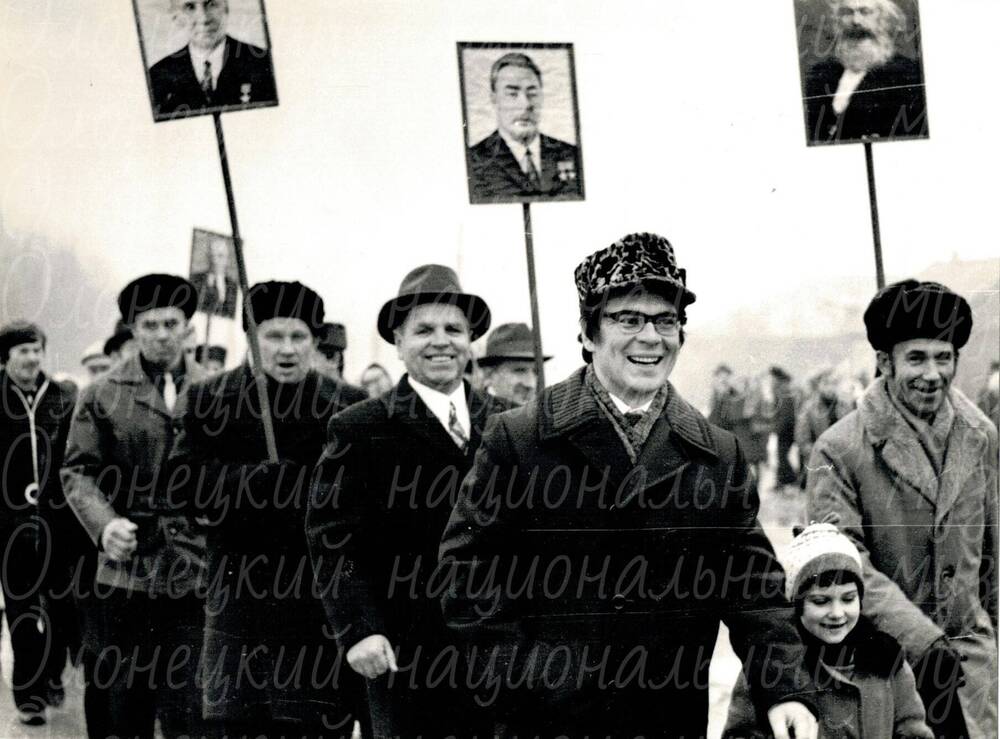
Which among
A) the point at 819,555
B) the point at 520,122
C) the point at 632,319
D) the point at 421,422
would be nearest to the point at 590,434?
the point at 632,319

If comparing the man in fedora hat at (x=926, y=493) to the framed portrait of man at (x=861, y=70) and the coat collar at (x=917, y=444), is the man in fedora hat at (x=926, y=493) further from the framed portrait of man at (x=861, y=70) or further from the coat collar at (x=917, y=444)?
the framed portrait of man at (x=861, y=70)

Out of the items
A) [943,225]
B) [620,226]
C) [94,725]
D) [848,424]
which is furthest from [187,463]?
[943,225]

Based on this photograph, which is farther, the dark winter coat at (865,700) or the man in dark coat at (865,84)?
the man in dark coat at (865,84)

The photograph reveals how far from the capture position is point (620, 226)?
4312mm

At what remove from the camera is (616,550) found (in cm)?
394

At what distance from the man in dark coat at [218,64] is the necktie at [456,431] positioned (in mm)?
1259

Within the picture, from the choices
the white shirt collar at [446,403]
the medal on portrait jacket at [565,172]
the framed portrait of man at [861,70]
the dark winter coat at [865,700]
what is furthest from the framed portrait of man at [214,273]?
the dark winter coat at [865,700]

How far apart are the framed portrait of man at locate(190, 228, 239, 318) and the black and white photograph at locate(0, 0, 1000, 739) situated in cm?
1

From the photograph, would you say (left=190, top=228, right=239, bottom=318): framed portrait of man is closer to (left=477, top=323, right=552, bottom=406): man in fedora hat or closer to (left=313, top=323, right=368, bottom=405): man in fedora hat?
(left=313, top=323, right=368, bottom=405): man in fedora hat

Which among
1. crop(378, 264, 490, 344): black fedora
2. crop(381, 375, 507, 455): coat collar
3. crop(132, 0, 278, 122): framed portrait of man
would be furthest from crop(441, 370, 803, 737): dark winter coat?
crop(132, 0, 278, 122): framed portrait of man

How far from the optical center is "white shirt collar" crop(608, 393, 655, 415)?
12.7 feet

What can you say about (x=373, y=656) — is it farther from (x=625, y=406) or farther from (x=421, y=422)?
(x=625, y=406)

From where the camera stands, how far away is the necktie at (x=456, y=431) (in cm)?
409

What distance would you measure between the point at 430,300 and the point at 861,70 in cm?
169
